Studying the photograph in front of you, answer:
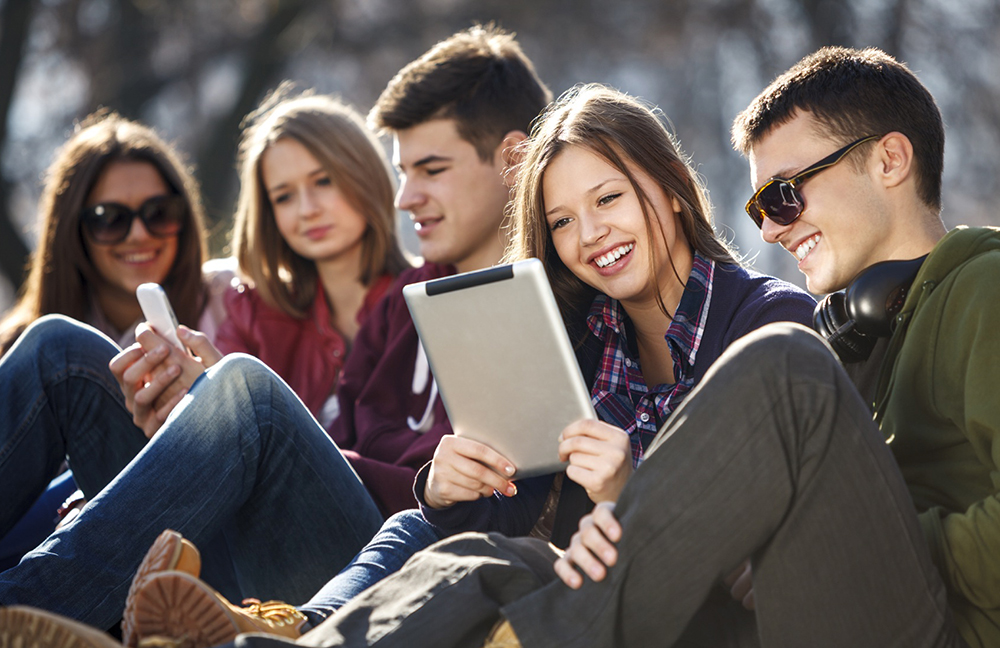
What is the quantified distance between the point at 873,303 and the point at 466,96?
1865 millimetres

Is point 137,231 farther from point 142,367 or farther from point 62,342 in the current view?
point 142,367

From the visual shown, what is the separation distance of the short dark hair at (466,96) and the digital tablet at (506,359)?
1.53 meters

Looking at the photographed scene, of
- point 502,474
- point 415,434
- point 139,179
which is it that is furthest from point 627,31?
point 502,474

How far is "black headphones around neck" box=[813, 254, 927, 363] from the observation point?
214cm

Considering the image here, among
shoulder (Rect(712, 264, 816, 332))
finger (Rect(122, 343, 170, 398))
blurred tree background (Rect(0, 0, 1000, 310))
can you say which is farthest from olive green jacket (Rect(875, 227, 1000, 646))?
blurred tree background (Rect(0, 0, 1000, 310))

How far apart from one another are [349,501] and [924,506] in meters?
1.42

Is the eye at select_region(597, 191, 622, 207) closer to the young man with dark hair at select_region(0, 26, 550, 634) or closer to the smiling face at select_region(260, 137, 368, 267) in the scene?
the young man with dark hair at select_region(0, 26, 550, 634)

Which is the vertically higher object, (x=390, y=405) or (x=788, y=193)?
(x=788, y=193)

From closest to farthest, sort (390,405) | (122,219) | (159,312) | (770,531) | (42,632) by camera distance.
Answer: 1. (42,632)
2. (770,531)
3. (159,312)
4. (390,405)
5. (122,219)

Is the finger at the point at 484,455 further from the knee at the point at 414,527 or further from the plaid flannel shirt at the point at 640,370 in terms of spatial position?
the plaid flannel shirt at the point at 640,370

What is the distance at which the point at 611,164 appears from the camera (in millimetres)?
2582

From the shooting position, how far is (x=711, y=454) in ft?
5.56

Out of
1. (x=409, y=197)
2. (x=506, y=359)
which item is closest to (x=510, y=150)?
(x=409, y=197)

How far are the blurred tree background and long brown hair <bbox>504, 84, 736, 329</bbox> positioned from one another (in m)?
6.36
